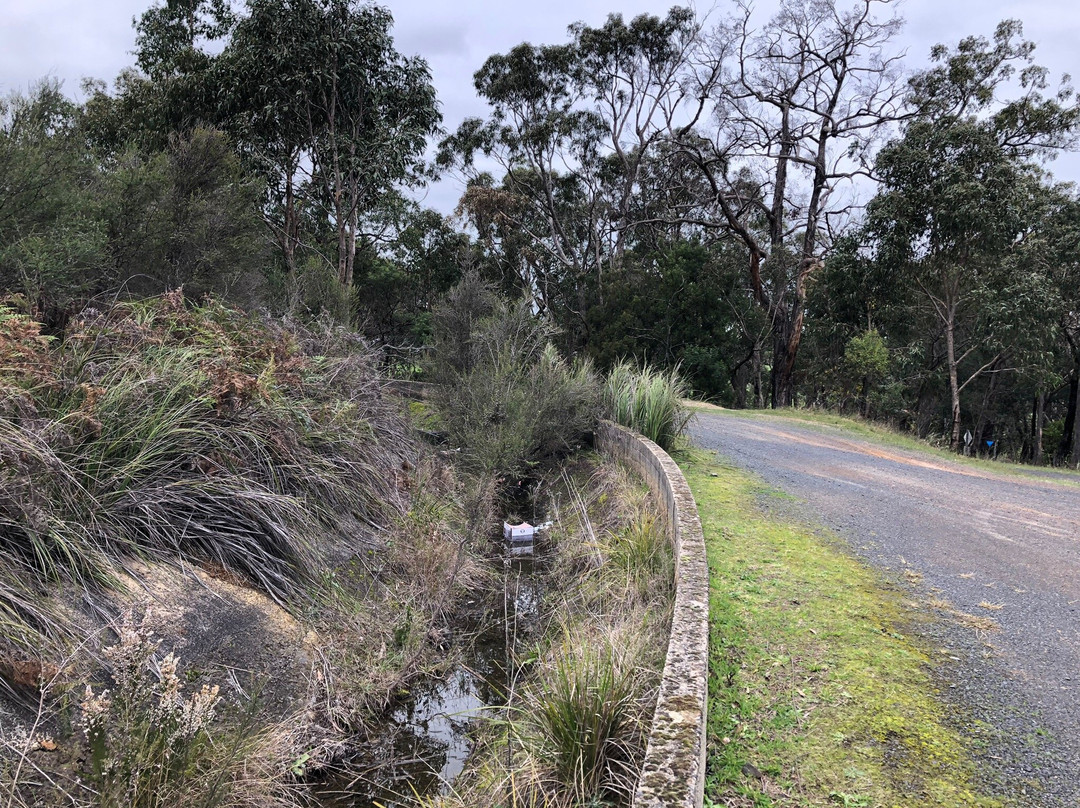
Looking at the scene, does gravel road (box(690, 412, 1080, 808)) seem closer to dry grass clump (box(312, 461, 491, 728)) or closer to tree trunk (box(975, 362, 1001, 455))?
dry grass clump (box(312, 461, 491, 728))

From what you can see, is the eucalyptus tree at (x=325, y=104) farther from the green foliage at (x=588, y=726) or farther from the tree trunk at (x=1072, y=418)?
the tree trunk at (x=1072, y=418)

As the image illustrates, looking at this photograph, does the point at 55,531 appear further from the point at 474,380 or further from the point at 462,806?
the point at 474,380

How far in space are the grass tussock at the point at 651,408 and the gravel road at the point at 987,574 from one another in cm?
98

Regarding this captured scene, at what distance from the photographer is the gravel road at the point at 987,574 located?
2.93 m

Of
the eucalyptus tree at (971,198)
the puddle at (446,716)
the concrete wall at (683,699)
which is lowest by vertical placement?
the puddle at (446,716)

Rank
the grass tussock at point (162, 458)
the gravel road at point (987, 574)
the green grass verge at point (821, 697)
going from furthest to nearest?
1. the grass tussock at point (162, 458)
2. the gravel road at point (987, 574)
3. the green grass verge at point (821, 697)

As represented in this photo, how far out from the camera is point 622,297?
25.4 metres

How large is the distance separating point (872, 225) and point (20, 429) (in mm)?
22393

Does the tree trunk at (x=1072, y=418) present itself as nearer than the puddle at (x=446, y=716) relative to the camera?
No

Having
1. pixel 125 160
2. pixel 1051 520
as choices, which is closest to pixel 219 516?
pixel 1051 520

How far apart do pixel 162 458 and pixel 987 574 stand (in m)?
6.05

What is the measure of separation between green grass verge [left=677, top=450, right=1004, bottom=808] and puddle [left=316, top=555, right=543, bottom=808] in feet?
4.40

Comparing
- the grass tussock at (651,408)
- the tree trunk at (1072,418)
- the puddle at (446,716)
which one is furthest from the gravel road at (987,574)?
the tree trunk at (1072,418)

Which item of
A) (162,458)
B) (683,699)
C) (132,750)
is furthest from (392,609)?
(683,699)
